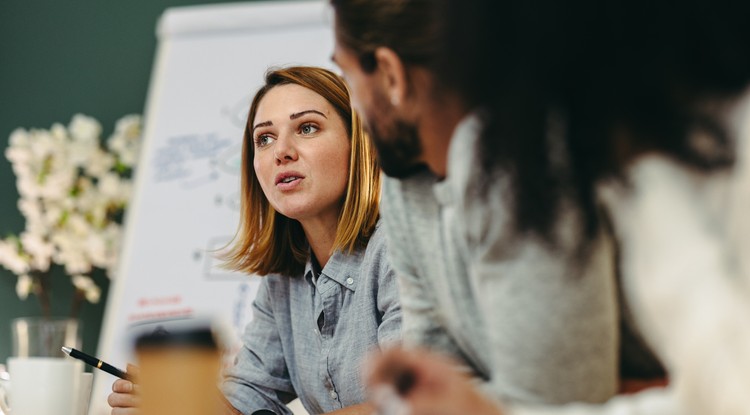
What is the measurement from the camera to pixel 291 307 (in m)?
1.63

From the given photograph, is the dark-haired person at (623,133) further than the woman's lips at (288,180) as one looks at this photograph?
No

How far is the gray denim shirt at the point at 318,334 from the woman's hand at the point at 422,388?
79cm

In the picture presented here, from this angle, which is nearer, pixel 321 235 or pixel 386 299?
pixel 386 299

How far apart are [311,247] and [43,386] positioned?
53 cm

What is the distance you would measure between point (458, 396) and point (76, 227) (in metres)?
2.35

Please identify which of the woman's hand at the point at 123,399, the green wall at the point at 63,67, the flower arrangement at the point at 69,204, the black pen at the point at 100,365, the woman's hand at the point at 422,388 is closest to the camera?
the woman's hand at the point at 422,388

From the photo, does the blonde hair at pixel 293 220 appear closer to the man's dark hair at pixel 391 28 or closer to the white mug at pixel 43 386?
the white mug at pixel 43 386

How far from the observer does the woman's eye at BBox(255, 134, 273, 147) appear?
157cm

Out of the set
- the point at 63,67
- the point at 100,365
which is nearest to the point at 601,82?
the point at 100,365

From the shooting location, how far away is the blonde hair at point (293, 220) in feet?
4.99

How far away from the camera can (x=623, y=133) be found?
0.62 m

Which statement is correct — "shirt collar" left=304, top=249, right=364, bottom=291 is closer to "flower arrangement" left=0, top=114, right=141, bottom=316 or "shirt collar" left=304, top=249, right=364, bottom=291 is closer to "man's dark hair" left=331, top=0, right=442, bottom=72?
"man's dark hair" left=331, top=0, right=442, bottom=72

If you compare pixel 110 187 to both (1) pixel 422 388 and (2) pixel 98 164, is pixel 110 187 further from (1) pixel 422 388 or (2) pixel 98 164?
(1) pixel 422 388

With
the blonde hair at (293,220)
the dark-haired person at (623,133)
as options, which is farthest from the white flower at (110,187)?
the dark-haired person at (623,133)
